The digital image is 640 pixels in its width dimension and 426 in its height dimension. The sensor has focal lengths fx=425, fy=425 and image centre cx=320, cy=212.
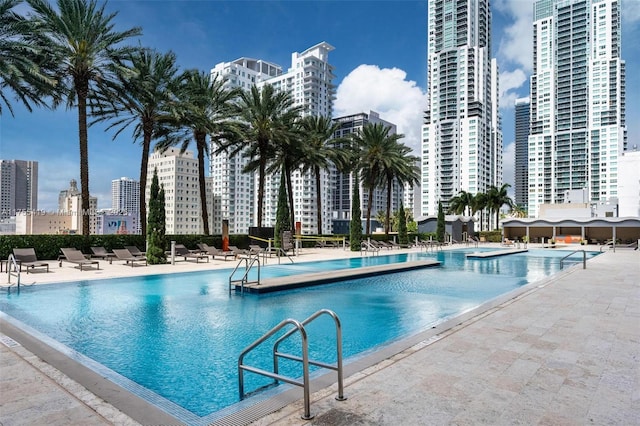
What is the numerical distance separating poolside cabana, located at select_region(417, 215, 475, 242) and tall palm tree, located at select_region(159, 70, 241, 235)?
2752cm

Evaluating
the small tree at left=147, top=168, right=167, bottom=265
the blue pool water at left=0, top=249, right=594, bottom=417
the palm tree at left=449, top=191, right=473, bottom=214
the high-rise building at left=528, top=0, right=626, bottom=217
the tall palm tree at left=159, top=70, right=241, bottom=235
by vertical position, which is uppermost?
the high-rise building at left=528, top=0, right=626, bottom=217

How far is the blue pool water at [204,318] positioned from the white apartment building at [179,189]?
85753 mm

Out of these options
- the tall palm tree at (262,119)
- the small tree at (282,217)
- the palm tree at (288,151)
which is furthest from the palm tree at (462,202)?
the small tree at (282,217)

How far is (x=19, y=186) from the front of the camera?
11456cm

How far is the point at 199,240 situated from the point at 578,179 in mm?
121375

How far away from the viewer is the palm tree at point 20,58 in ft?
55.7

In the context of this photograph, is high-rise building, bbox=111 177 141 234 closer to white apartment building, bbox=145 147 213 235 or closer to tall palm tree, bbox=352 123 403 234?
white apartment building, bbox=145 147 213 235

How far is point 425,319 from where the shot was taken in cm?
874

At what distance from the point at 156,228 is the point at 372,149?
76.1 feet

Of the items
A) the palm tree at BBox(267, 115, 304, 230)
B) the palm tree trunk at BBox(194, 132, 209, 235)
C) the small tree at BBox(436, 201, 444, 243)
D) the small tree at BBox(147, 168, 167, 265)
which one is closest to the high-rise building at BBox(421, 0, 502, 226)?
the small tree at BBox(436, 201, 444, 243)

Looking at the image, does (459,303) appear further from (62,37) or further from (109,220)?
(109,220)

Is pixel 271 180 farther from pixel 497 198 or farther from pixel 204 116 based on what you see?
pixel 204 116

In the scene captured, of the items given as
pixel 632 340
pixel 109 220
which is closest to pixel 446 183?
pixel 109 220

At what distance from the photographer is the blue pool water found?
5449mm
